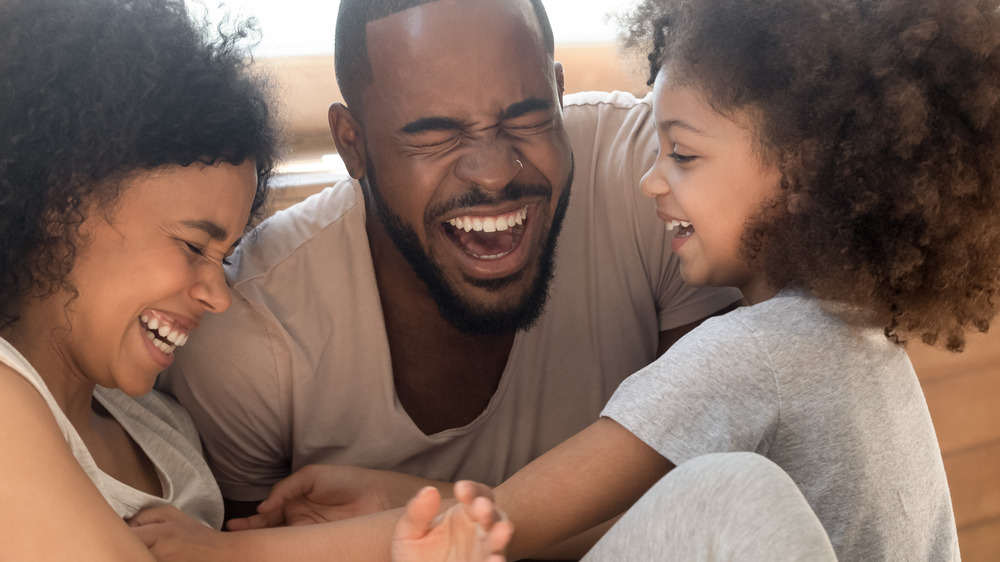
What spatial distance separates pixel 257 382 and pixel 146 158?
408 millimetres

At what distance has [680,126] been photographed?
1146mm

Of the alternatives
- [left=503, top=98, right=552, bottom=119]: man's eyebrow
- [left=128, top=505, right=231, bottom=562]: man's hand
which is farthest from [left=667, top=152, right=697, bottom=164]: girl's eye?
[left=128, top=505, right=231, bottom=562]: man's hand

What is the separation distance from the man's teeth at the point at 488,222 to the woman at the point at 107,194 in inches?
12.9

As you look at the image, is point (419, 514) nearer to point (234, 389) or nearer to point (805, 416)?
point (805, 416)

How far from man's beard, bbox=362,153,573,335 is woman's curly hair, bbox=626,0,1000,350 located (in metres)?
0.39

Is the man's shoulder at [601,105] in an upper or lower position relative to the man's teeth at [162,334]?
upper

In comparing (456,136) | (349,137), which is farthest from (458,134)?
(349,137)

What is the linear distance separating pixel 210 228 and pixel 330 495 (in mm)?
427

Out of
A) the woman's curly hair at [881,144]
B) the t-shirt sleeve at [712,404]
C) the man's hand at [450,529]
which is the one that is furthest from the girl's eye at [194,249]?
the woman's curly hair at [881,144]

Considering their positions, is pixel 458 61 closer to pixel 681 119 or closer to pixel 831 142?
pixel 681 119

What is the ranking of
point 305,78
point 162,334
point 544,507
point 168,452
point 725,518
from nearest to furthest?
point 725,518 → point 544,507 → point 162,334 → point 168,452 → point 305,78

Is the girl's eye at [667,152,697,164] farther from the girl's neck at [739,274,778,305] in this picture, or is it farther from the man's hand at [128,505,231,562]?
the man's hand at [128,505,231,562]

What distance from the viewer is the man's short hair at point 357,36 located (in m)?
1.32

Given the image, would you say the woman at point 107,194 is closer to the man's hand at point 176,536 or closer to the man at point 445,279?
the man's hand at point 176,536
